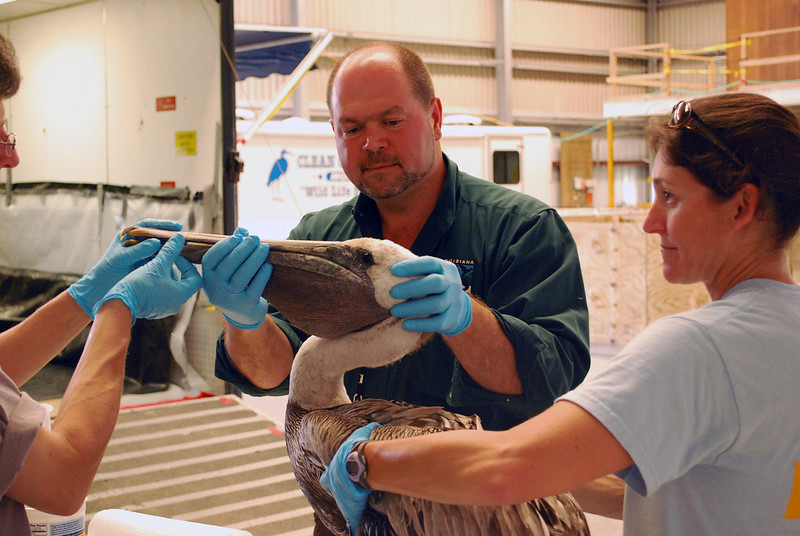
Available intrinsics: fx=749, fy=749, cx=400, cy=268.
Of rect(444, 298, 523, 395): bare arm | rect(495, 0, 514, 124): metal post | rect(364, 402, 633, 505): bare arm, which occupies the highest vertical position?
rect(495, 0, 514, 124): metal post

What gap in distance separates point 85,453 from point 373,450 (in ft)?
2.34

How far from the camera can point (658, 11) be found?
26.7 metres

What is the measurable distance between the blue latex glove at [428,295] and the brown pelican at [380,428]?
0.20ft

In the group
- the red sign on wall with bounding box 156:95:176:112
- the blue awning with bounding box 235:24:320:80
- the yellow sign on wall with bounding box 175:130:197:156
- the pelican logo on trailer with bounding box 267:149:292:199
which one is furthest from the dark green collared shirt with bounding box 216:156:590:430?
the pelican logo on trailer with bounding box 267:149:292:199

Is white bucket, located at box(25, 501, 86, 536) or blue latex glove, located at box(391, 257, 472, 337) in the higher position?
blue latex glove, located at box(391, 257, 472, 337)

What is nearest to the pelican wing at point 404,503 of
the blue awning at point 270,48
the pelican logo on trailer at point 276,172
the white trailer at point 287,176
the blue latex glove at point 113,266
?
the blue latex glove at point 113,266

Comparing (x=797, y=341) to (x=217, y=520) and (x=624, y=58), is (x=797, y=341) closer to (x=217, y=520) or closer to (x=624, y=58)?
(x=217, y=520)

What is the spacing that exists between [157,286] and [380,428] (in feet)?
2.30

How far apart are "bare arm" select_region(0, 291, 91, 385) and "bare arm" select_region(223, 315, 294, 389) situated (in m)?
0.49

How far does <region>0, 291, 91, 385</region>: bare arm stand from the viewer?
7.61 ft

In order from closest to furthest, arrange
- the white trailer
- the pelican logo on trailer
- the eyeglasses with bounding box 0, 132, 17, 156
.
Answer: the eyeglasses with bounding box 0, 132, 17, 156, the white trailer, the pelican logo on trailer

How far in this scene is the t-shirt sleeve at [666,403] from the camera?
1.39 metres

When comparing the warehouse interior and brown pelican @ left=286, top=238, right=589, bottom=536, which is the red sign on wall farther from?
brown pelican @ left=286, top=238, right=589, bottom=536

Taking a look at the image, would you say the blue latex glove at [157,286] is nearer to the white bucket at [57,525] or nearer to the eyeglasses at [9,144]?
the eyeglasses at [9,144]
